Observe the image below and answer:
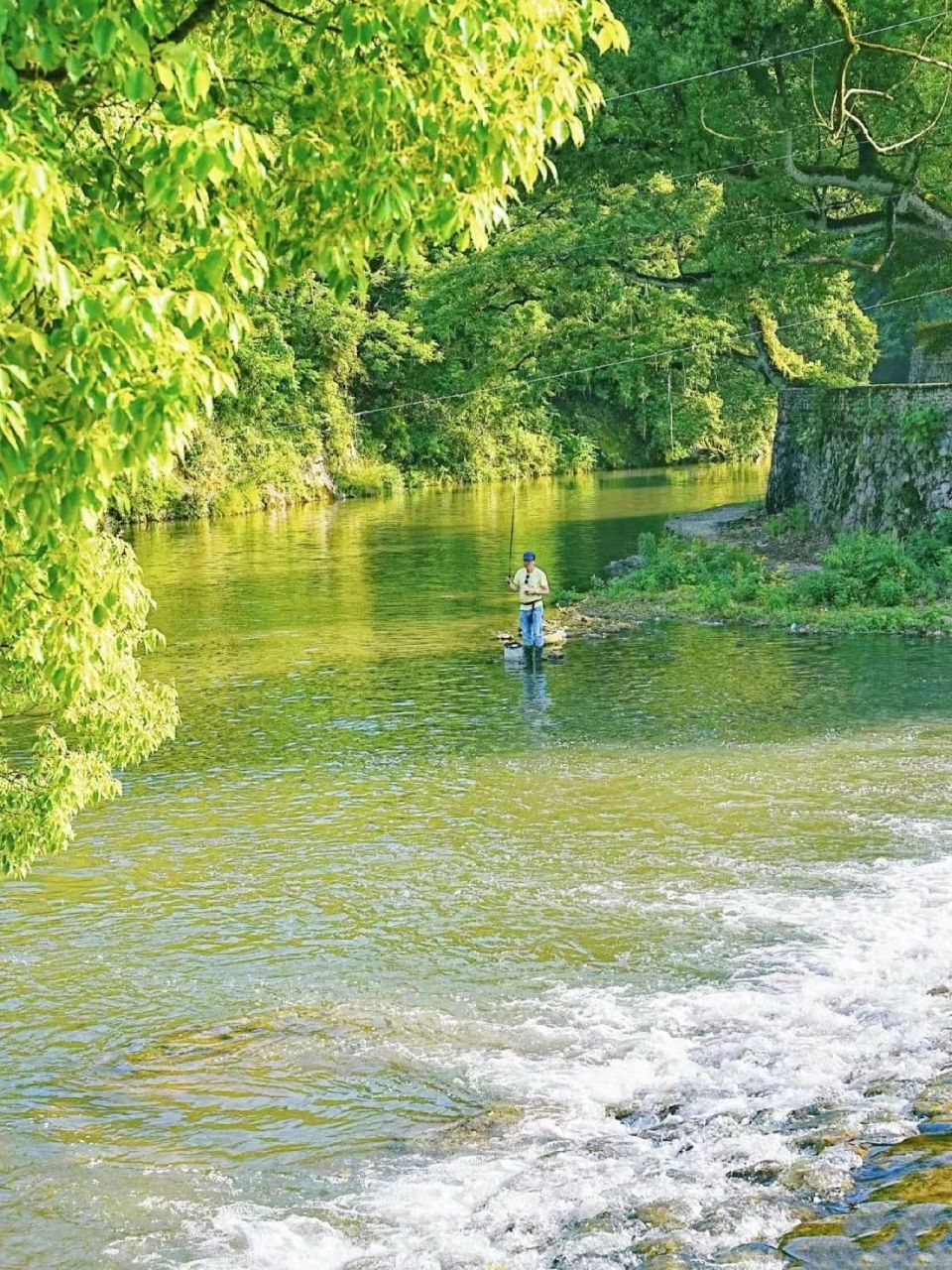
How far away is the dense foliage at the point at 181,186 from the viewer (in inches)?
205

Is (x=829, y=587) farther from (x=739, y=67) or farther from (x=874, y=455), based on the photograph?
(x=739, y=67)

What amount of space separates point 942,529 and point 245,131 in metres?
26.2

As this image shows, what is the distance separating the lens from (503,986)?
11.5 metres

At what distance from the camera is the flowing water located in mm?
8016

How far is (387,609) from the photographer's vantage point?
106 feet

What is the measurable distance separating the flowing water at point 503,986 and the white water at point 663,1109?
26mm

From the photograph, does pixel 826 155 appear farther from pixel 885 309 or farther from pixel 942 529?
pixel 885 309

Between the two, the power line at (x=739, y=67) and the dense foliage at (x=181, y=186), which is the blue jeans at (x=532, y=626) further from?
the dense foliage at (x=181, y=186)

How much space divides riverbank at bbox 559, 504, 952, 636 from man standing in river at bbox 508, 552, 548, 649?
11.7 ft

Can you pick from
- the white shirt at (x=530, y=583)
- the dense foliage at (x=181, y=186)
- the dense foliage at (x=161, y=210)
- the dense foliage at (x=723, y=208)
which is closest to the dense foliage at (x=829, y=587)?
the white shirt at (x=530, y=583)

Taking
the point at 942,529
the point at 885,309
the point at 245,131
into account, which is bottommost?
the point at 942,529

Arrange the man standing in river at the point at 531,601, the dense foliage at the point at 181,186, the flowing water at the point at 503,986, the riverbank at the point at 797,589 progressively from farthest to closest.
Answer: the riverbank at the point at 797,589
the man standing in river at the point at 531,601
the flowing water at the point at 503,986
the dense foliage at the point at 181,186

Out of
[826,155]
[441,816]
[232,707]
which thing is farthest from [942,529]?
[441,816]

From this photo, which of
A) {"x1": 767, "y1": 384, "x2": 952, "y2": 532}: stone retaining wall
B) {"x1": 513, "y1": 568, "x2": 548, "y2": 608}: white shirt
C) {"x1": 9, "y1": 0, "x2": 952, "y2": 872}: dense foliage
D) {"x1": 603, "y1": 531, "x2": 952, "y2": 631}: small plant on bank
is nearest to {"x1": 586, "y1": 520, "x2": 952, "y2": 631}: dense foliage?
{"x1": 603, "y1": 531, "x2": 952, "y2": 631}: small plant on bank
